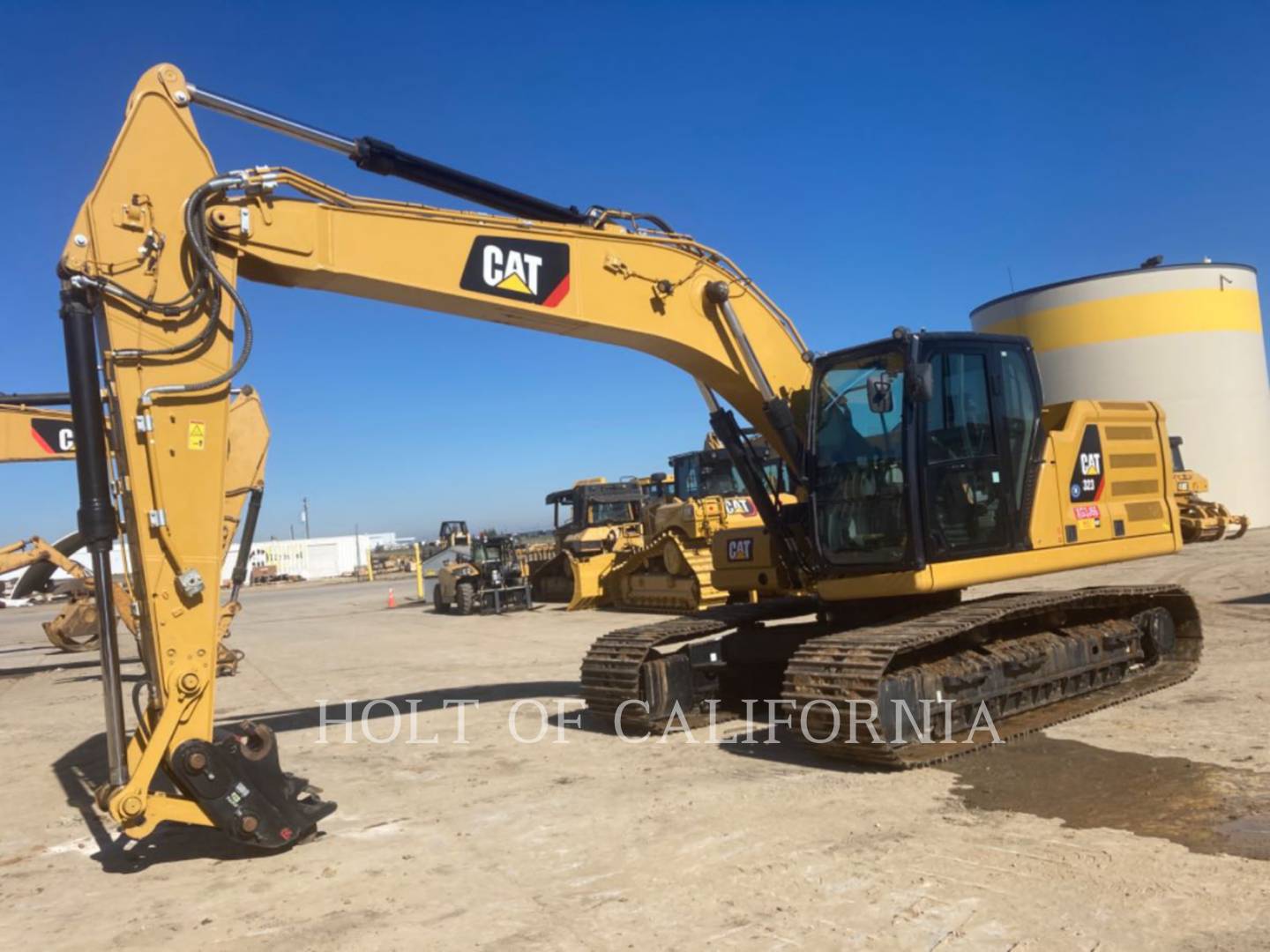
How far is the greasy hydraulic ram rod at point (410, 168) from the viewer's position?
6026mm

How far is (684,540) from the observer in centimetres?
1773

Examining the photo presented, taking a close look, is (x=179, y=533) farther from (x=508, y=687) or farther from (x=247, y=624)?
(x=247, y=624)

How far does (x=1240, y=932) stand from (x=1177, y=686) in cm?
530

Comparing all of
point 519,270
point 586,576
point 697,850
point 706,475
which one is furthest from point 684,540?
point 697,850

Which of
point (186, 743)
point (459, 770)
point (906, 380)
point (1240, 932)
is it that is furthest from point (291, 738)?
point (1240, 932)

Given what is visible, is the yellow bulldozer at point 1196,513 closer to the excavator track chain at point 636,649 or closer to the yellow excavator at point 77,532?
the excavator track chain at point 636,649

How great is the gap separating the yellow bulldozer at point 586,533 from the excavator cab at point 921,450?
1346 cm

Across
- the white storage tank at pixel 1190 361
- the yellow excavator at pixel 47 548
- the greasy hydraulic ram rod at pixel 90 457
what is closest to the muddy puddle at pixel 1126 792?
the greasy hydraulic ram rod at pixel 90 457

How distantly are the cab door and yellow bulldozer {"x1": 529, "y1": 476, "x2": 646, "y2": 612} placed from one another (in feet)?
44.8

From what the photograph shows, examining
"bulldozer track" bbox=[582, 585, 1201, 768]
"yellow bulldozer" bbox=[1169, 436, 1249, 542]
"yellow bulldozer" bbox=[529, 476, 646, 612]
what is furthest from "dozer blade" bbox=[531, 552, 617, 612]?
"yellow bulldozer" bbox=[1169, 436, 1249, 542]

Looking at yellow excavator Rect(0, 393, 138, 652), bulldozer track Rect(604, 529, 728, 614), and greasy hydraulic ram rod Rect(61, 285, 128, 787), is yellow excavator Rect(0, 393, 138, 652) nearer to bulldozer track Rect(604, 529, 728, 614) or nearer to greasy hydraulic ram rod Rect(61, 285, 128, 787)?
greasy hydraulic ram rod Rect(61, 285, 128, 787)

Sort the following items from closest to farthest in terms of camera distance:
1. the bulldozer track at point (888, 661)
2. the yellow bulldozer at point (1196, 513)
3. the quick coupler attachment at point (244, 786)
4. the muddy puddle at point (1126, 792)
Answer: the muddy puddle at point (1126, 792), the quick coupler attachment at point (244, 786), the bulldozer track at point (888, 661), the yellow bulldozer at point (1196, 513)

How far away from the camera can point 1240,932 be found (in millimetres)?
3754

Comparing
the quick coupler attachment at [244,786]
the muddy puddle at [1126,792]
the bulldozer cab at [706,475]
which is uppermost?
the bulldozer cab at [706,475]
